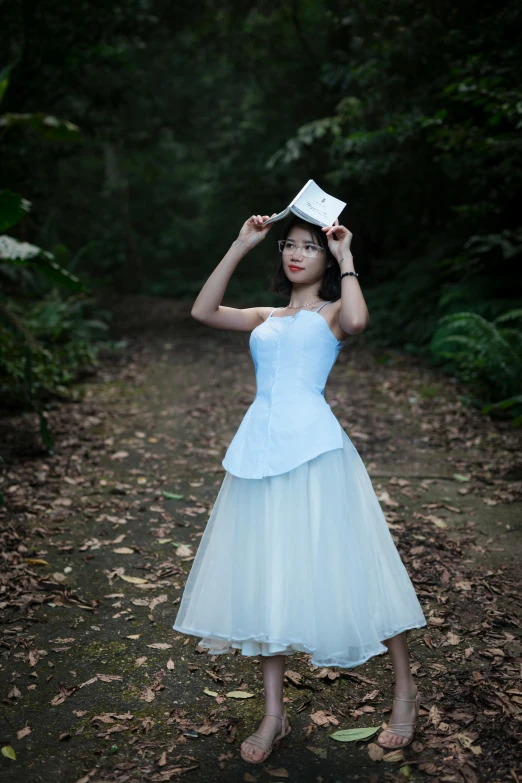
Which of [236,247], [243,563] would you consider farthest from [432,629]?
[236,247]

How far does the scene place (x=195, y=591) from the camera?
293 cm

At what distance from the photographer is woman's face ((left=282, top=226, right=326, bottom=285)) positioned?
2.98 meters

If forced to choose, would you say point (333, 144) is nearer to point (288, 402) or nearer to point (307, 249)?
point (307, 249)

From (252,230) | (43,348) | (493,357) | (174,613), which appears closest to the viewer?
(252,230)

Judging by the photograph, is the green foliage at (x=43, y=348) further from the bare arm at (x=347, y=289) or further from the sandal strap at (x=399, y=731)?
the sandal strap at (x=399, y=731)

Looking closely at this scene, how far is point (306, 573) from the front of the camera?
273 cm

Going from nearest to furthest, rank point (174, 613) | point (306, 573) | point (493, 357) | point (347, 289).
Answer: point (306, 573) → point (347, 289) → point (174, 613) → point (493, 357)

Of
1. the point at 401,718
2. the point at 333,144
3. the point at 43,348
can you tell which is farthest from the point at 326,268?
the point at 333,144

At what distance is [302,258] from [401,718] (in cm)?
187

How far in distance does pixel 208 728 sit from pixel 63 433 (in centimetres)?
479

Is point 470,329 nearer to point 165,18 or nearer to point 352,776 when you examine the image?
point 352,776

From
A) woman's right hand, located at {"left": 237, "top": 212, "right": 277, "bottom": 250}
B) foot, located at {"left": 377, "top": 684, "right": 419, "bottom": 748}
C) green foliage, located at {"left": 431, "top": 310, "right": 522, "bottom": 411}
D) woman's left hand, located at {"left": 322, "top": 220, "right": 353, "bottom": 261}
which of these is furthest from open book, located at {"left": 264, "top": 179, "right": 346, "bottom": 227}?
green foliage, located at {"left": 431, "top": 310, "right": 522, "bottom": 411}

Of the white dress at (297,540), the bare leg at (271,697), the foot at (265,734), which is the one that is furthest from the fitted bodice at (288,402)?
the foot at (265,734)

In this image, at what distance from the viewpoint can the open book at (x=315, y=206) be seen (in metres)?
2.86
